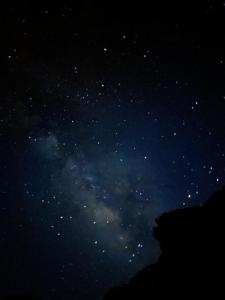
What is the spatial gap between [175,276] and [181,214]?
131 inches

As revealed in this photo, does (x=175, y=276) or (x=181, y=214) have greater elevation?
(x=181, y=214)

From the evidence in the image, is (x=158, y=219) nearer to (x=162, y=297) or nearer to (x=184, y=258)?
(x=184, y=258)

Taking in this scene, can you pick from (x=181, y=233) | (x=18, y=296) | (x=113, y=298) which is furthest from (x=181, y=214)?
(x=18, y=296)

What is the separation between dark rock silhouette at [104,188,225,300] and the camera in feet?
48.4

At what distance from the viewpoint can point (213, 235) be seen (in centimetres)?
1573

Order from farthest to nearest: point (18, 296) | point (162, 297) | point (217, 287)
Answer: point (18, 296) < point (162, 297) < point (217, 287)

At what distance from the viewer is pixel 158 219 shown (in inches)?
747

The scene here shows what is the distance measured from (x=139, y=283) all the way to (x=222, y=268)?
5.21m

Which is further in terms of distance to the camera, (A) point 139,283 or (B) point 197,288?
(A) point 139,283

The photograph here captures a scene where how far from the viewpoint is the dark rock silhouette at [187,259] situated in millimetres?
14766

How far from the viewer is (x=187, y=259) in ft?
53.4

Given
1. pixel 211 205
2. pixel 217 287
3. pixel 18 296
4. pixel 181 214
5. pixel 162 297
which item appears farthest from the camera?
pixel 18 296

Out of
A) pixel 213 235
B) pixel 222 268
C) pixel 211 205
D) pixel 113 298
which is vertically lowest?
pixel 113 298

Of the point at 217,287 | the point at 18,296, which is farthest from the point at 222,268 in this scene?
the point at 18,296
